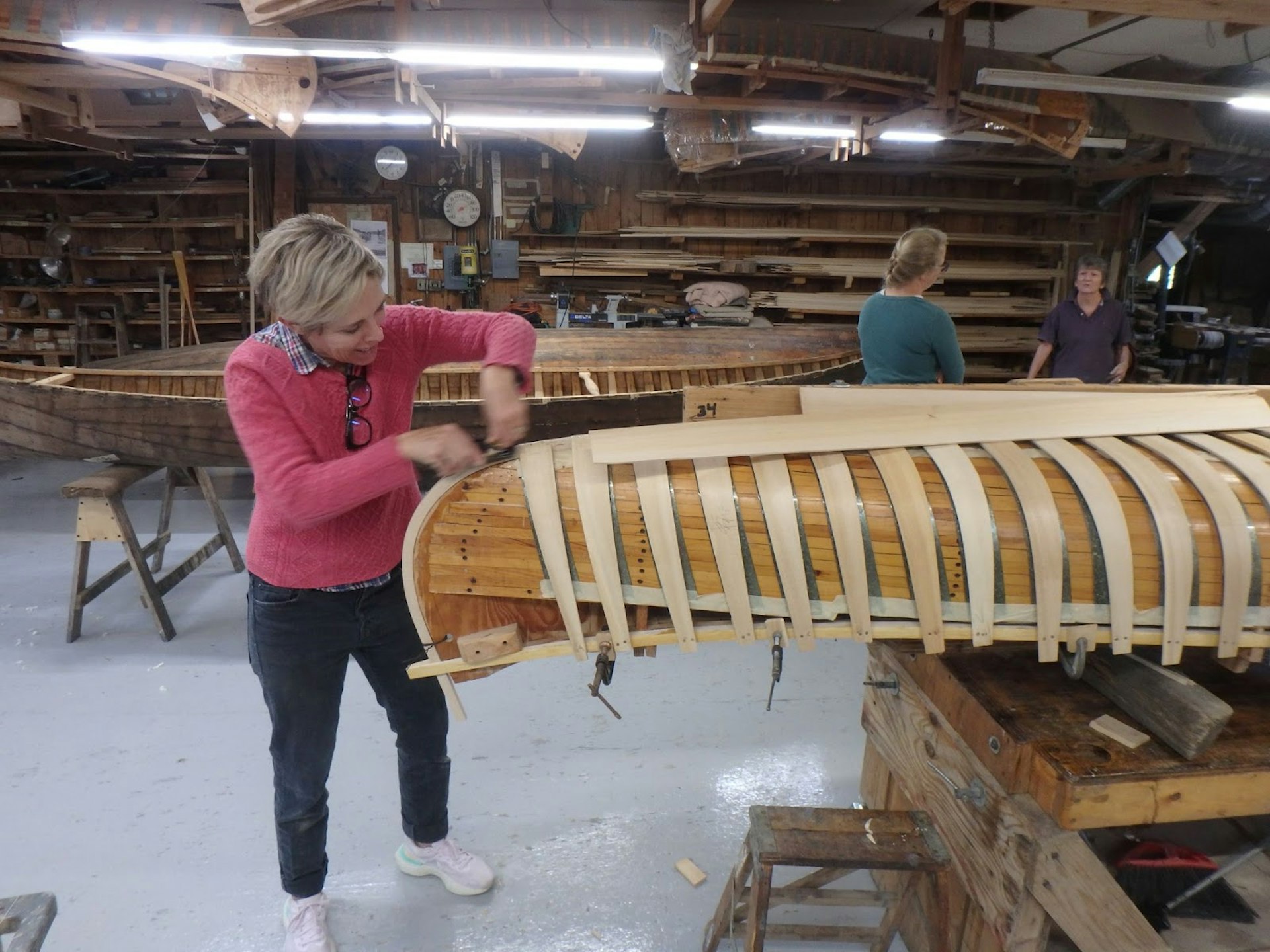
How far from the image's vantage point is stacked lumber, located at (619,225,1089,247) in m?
8.77

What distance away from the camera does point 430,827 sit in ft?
8.02

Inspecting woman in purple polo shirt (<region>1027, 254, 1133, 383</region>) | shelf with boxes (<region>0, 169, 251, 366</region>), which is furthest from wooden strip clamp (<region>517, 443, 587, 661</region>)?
shelf with boxes (<region>0, 169, 251, 366</region>)

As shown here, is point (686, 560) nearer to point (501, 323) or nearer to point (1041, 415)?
point (501, 323)

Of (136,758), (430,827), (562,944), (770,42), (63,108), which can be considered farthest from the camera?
(63,108)

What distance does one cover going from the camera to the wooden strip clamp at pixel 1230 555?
174 cm

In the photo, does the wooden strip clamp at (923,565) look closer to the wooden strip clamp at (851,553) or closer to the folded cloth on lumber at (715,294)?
the wooden strip clamp at (851,553)

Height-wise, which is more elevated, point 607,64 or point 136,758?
point 607,64

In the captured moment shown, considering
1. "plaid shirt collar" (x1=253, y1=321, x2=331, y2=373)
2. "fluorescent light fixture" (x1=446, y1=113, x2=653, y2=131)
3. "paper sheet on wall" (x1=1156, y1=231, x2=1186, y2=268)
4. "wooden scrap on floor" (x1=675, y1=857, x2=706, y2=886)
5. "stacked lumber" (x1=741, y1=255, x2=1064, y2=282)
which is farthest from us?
"stacked lumber" (x1=741, y1=255, x2=1064, y2=282)

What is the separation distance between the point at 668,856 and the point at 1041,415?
1.86 metres

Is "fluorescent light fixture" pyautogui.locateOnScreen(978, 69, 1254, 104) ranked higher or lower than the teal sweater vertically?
higher

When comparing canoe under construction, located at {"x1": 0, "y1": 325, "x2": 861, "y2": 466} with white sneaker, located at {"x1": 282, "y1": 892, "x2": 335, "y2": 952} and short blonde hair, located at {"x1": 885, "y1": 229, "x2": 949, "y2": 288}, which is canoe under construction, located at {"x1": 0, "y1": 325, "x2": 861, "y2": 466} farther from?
white sneaker, located at {"x1": 282, "y1": 892, "x2": 335, "y2": 952}

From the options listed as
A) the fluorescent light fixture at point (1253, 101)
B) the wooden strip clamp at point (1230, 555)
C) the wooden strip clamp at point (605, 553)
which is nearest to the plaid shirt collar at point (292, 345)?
the wooden strip clamp at point (605, 553)

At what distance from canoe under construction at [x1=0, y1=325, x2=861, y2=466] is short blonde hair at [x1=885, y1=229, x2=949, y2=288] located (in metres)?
2.23

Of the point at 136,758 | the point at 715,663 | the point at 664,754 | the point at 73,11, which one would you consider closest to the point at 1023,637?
the point at 664,754
